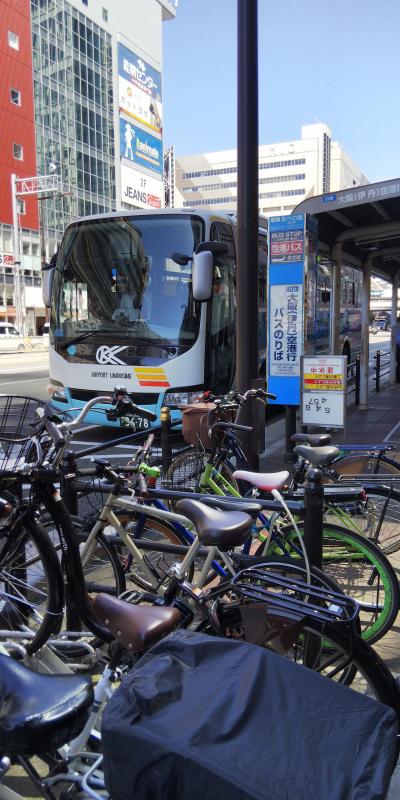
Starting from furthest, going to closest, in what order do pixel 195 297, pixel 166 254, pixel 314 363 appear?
pixel 166 254 < pixel 195 297 < pixel 314 363

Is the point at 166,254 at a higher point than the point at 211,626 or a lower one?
higher

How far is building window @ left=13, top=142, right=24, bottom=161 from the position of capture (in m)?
51.4

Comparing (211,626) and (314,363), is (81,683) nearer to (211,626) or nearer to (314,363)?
(211,626)

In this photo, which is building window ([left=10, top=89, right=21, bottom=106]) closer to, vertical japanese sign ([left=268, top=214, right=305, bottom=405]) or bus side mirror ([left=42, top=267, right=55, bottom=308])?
bus side mirror ([left=42, top=267, right=55, bottom=308])

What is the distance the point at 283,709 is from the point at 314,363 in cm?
554

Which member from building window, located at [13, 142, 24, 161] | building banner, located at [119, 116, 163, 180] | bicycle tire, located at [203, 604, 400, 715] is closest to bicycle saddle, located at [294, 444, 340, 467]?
bicycle tire, located at [203, 604, 400, 715]

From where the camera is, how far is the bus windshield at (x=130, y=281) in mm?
7887

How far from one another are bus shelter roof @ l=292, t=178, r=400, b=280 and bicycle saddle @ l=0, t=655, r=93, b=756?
674 centimetres

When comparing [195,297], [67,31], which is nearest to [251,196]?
[195,297]

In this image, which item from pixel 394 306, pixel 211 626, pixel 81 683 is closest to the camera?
pixel 81 683

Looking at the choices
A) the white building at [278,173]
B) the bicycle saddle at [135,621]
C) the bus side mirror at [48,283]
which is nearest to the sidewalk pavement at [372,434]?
the bicycle saddle at [135,621]

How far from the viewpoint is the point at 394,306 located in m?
14.9

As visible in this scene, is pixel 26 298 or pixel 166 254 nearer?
pixel 166 254

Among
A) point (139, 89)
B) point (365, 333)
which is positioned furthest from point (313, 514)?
point (139, 89)
